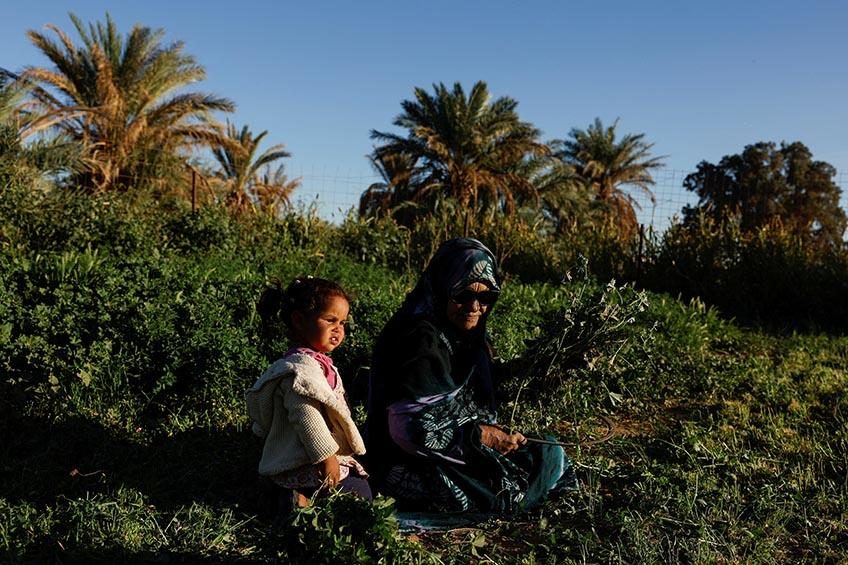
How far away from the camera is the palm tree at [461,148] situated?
23547 mm

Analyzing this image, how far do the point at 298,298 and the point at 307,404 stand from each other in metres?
0.41

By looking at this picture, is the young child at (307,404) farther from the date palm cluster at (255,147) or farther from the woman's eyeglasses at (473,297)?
the date palm cluster at (255,147)

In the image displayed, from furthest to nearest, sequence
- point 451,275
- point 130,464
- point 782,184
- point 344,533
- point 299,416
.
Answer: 1. point 782,184
2. point 130,464
3. point 451,275
4. point 299,416
5. point 344,533

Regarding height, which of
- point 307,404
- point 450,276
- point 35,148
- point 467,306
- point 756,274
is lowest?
point 307,404

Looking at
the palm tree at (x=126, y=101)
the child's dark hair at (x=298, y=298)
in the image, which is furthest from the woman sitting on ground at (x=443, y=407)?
the palm tree at (x=126, y=101)

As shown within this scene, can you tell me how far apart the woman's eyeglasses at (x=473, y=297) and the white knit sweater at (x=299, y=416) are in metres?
0.60

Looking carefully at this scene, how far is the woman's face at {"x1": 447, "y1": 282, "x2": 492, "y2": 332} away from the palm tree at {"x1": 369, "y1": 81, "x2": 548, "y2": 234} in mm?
19993

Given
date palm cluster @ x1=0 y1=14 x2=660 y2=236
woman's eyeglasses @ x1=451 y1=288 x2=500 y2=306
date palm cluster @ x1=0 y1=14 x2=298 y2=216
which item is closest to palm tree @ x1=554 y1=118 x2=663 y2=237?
date palm cluster @ x1=0 y1=14 x2=660 y2=236

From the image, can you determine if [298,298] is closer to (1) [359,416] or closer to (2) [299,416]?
(2) [299,416]

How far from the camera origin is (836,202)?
3488 cm

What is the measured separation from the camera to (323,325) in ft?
10.1

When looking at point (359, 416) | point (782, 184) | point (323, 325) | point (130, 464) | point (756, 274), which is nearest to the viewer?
point (323, 325)

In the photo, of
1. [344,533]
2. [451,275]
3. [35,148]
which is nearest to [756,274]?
[451,275]

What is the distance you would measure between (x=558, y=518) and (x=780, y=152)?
120 feet
